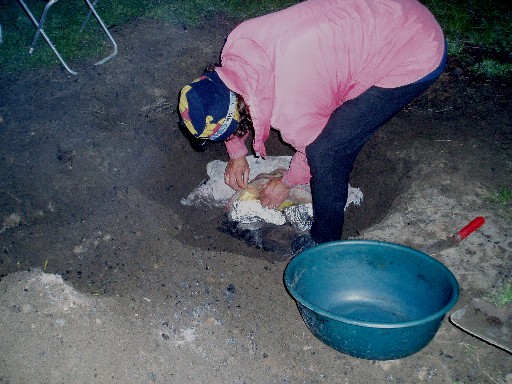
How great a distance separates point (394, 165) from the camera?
3.30m

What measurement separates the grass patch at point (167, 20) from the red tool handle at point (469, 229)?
2335 millimetres

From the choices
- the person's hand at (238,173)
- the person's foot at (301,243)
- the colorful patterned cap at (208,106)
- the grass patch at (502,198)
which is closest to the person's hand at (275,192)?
the person's hand at (238,173)

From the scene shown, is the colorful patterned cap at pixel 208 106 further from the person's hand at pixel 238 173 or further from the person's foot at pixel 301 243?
the person's foot at pixel 301 243

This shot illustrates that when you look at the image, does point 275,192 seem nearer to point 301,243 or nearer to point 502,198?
point 301,243

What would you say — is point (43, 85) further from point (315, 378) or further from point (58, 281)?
point (315, 378)

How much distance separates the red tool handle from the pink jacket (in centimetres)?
97

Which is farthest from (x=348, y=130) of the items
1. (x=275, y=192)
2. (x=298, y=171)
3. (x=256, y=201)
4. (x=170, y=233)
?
(x=170, y=233)

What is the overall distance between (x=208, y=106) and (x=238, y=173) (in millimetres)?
1148

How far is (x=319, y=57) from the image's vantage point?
1953 mm

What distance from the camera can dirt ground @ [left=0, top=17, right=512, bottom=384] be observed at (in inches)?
82.7

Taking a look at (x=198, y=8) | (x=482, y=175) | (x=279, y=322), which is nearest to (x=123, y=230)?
(x=279, y=322)

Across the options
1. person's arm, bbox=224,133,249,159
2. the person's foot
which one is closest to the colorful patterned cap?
person's arm, bbox=224,133,249,159

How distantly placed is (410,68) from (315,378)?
1646 millimetres

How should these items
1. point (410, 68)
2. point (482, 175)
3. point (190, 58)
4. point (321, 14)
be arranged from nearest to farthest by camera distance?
point (321, 14) → point (410, 68) → point (482, 175) → point (190, 58)
